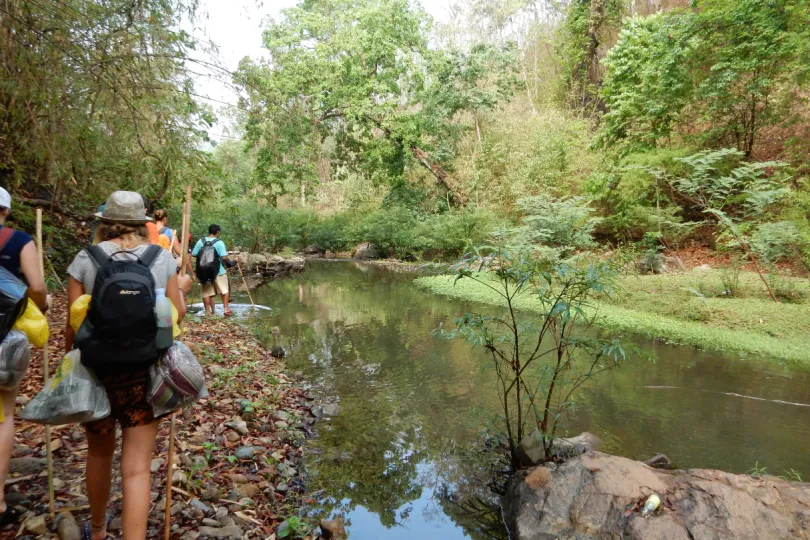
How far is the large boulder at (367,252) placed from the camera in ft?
78.5

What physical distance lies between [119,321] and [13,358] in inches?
30.2

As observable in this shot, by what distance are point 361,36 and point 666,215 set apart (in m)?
15.0

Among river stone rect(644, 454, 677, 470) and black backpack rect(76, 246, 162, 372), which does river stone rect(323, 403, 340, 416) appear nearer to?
river stone rect(644, 454, 677, 470)

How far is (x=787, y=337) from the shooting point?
7.55m

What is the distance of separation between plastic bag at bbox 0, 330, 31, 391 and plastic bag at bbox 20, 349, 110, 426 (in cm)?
38

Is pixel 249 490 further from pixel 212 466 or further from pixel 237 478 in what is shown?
pixel 212 466

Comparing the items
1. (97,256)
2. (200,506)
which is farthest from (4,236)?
(200,506)

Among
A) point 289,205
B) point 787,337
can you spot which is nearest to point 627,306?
point 787,337

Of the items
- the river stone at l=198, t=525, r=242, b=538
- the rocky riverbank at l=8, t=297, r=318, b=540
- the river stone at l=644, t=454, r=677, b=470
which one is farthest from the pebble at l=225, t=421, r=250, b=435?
the river stone at l=644, t=454, r=677, b=470

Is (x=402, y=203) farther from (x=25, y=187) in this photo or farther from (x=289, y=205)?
(x=25, y=187)

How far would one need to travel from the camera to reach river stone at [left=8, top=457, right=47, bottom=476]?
289 cm

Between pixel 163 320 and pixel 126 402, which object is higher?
pixel 163 320

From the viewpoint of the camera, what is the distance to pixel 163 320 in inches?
80.4

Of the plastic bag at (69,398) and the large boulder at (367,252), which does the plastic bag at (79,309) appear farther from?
the large boulder at (367,252)
